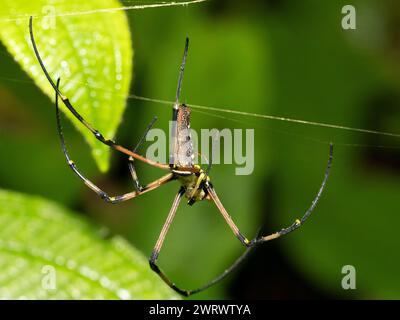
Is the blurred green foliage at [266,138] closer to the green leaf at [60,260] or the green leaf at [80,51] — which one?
the green leaf at [60,260]

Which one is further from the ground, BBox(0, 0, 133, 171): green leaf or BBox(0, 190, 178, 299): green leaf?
BBox(0, 0, 133, 171): green leaf

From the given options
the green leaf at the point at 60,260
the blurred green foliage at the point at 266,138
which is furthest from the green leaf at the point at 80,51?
the blurred green foliage at the point at 266,138

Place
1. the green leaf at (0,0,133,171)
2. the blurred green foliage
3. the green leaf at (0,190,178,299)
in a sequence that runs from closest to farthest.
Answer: the green leaf at (0,0,133,171) → the green leaf at (0,190,178,299) → the blurred green foliage

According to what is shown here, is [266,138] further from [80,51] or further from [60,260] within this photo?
[80,51]

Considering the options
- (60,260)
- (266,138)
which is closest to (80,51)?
(60,260)

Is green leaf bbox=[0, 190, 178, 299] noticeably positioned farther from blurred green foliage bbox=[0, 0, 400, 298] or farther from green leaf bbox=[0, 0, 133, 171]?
blurred green foliage bbox=[0, 0, 400, 298]

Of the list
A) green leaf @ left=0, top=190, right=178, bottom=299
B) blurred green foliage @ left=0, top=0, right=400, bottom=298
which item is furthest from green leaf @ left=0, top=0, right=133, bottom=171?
blurred green foliage @ left=0, top=0, right=400, bottom=298
